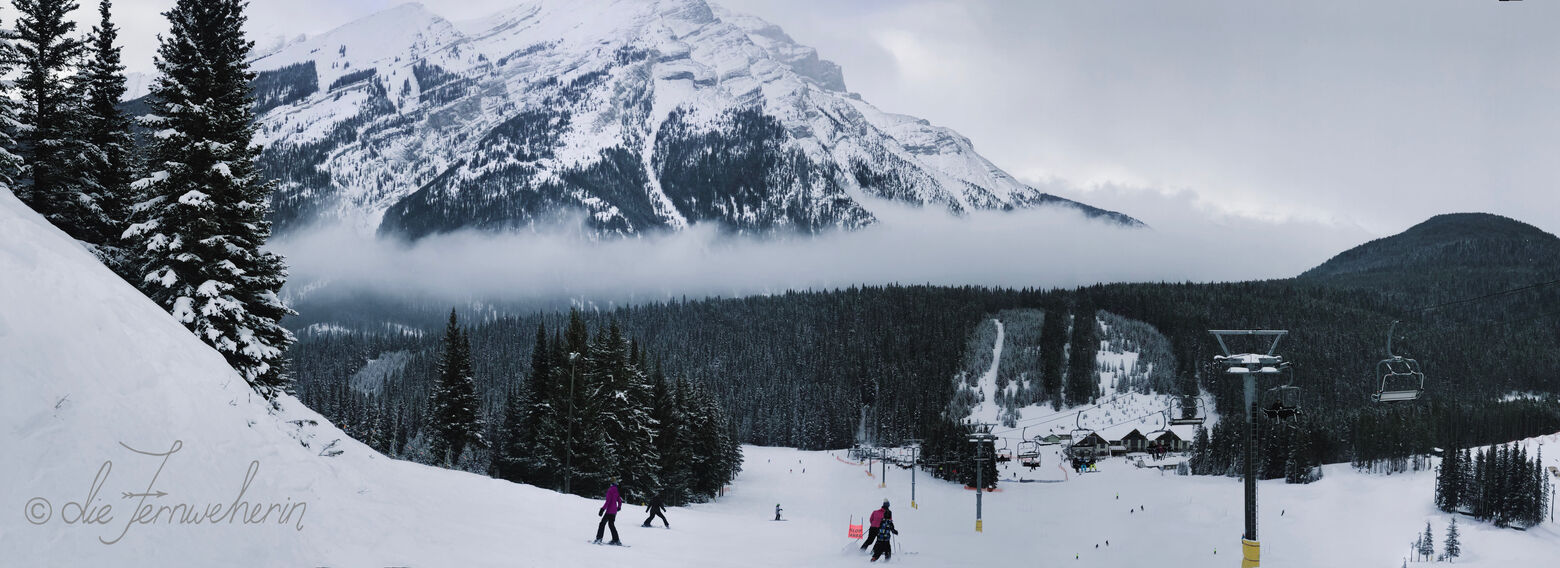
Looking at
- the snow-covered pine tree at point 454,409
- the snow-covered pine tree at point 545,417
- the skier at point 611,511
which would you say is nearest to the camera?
the skier at point 611,511

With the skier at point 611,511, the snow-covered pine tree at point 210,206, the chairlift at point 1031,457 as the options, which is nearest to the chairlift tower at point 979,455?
the chairlift at point 1031,457

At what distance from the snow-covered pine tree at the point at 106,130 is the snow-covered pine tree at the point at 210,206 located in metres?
6.23

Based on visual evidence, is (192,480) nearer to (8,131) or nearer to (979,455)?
(8,131)

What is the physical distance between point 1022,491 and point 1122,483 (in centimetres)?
1596

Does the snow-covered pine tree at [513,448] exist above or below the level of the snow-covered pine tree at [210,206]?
below

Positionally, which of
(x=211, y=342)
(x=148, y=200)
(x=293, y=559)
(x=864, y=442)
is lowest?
(x=864, y=442)

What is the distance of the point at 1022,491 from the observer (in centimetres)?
11538

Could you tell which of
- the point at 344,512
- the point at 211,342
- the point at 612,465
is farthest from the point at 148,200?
the point at 612,465

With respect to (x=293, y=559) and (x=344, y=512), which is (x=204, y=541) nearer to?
(x=293, y=559)

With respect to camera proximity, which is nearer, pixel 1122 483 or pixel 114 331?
pixel 114 331

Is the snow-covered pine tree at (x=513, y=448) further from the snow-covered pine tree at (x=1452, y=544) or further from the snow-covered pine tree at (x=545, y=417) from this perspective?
the snow-covered pine tree at (x=1452, y=544)

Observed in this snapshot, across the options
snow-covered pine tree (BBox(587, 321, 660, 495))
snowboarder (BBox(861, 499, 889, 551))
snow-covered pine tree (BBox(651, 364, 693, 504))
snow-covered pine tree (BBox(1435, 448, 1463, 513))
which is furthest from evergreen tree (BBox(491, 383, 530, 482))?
snow-covered pine tree (BBox(1435, 448, 1463, 513))

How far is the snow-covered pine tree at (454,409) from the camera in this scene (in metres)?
59.5

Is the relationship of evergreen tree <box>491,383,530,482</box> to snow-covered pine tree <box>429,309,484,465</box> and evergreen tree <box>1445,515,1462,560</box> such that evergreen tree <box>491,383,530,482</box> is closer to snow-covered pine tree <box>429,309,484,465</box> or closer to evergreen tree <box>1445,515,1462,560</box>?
snow-covered pine tree <box>429,309,484,465</box>
